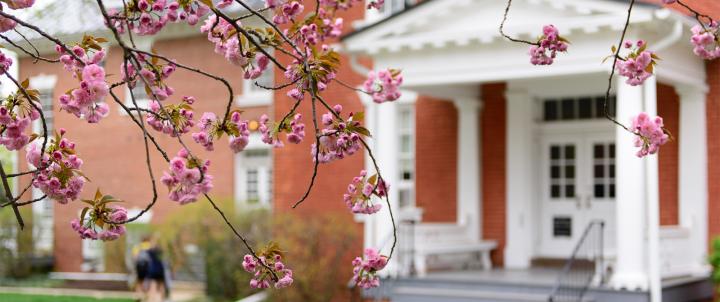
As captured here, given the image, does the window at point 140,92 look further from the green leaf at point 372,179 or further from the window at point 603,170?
the green leaf at point 372,179

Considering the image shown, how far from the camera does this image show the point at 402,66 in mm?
14258

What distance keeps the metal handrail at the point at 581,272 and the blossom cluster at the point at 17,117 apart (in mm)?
8055

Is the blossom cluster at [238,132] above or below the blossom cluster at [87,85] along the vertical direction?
below

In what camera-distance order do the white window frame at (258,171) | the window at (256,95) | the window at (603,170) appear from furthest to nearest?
the white window frame at (258,171) < the window at (256,95) < the window at (603,170)

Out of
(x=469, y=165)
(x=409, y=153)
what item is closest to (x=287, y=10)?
(x=469, y=165)

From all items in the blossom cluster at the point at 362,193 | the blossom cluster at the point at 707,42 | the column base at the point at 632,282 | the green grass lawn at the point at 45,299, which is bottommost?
the green grass lawn at the point at 45,299

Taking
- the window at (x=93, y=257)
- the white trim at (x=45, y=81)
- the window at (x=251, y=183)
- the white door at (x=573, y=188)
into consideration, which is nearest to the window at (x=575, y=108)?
the white door at (x=573, y=188)

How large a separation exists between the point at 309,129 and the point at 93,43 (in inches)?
471

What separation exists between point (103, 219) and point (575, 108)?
11.5m

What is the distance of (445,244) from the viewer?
50.0ft

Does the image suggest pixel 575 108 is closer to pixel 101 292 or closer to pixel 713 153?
pixel 713 153

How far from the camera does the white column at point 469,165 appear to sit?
15867 mm

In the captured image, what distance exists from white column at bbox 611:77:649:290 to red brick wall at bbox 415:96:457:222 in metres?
4.14

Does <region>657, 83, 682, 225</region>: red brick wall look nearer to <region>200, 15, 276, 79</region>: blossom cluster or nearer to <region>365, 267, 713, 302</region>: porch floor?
<region>365, 267, 713, 302</region>: porch floor
